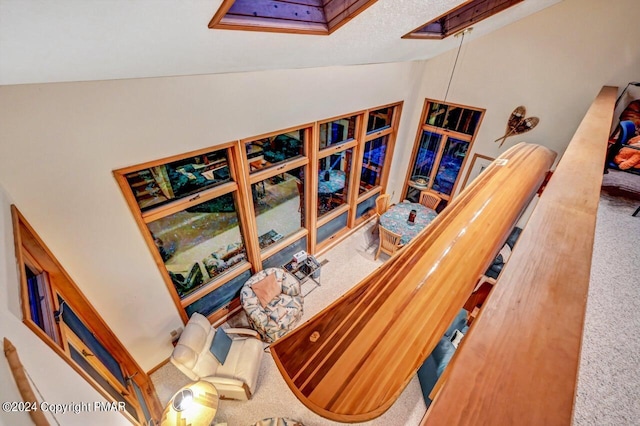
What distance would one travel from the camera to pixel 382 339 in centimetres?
63

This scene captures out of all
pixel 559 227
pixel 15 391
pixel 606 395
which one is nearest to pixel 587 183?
pixel 559 227

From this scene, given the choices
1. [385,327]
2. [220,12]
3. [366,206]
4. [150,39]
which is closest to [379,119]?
[366,206]

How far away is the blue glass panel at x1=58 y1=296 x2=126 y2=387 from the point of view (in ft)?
6.82

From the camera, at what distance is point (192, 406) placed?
2.74 m

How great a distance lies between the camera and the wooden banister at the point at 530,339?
0.36m

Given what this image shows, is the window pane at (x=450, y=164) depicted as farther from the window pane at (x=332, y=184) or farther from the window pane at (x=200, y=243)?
the window pane at (x=200, y=243)

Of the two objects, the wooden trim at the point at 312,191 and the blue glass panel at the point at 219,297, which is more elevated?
the wooden trim at the point at 312,191

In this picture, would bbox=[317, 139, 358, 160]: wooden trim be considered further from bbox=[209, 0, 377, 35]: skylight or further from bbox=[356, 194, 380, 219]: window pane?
bbox=[209, 0, 377, 35]: skylight

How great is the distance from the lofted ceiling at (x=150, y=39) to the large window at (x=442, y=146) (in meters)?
3.04

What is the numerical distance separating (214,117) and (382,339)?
263cm

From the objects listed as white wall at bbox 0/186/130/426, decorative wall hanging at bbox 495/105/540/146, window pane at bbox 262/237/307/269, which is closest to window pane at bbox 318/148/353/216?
window pane at bbox 262/237/307/269

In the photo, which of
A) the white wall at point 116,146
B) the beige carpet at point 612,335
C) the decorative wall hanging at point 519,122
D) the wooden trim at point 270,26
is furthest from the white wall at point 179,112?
the beige carpet at point 612,335

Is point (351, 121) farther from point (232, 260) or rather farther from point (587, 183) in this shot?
point (587, 183)

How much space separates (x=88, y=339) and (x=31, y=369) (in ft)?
5.85
